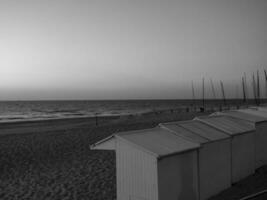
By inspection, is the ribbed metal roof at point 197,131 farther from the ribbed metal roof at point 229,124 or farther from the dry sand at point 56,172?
the dry sand at point 56,172

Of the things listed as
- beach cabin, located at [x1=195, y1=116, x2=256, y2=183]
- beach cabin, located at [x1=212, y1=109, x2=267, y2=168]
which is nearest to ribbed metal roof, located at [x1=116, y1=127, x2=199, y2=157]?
beach cabin, located at [x1=195, y1=116, x2=256, y2=183]

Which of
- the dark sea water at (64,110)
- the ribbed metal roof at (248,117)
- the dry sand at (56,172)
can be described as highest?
the ribbed metal roof at (248,117)

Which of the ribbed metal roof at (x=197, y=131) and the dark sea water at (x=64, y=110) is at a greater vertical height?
the ribbed metal roof at (x=197, y=131)

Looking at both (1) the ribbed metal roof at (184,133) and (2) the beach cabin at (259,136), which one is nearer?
(1) the ribbed metal roof at (184,133)

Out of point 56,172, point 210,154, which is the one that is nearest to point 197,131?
point 210,154

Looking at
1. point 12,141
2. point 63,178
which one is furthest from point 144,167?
point 12,141

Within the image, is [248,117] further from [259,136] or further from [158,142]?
[158,142]

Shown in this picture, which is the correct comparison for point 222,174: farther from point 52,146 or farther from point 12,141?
point 12,141

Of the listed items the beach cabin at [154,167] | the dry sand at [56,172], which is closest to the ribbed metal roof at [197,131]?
the beach cabin at [154,167]

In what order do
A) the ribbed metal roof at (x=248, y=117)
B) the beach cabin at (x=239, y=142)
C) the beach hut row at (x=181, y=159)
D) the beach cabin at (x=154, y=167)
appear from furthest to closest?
1. the ribbed metal roof at (x=248, y=117)
2. the beach cabin at (x=239, y=142)
3. the beach hut row at (x=181, y=159)
4. the beach cabin at (x=154, y=167)

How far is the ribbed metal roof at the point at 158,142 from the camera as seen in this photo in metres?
6.95

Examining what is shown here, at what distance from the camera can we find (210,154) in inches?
336

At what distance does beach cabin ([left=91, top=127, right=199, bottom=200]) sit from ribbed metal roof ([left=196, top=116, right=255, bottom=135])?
2.73 meters

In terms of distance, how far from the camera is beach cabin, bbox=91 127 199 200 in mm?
6746
